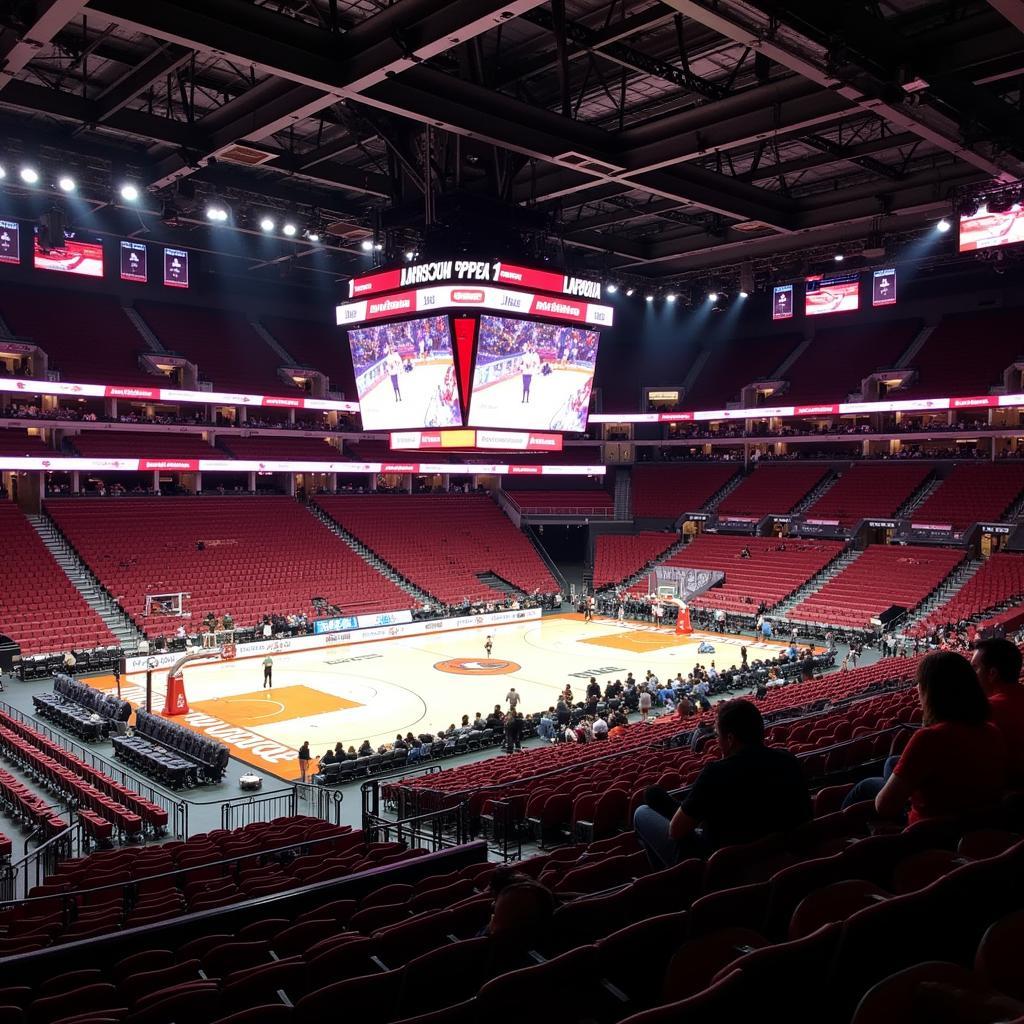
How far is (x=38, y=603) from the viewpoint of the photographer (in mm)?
33375

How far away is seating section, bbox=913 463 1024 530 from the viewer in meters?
43.2

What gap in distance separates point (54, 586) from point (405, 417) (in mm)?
18289

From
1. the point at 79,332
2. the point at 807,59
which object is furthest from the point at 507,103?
the point at 79,332

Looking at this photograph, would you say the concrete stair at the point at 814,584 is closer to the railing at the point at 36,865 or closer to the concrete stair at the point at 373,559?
the concrete stair at the point at 373,559

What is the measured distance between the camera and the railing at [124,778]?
1644cm

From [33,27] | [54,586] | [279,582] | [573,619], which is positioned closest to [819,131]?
[33,27]

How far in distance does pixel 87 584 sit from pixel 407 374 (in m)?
19.3

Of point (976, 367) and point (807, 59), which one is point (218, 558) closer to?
point (807, 59)

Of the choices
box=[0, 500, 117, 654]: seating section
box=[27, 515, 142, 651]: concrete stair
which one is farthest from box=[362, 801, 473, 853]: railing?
box=[27, 515, 142, 651]: concrete stair

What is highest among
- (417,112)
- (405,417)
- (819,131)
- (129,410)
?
(819,131)

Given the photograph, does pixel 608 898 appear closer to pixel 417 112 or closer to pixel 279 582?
pixel 417 112

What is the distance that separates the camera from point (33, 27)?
15430 mm

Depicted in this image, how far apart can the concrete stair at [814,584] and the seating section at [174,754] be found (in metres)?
28.8

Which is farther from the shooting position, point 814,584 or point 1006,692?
point 814,584
